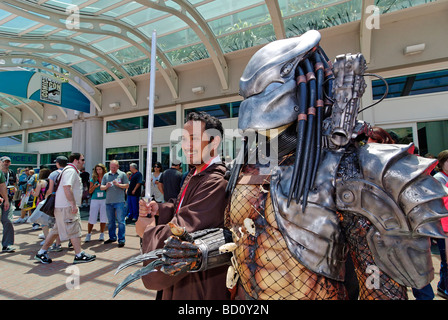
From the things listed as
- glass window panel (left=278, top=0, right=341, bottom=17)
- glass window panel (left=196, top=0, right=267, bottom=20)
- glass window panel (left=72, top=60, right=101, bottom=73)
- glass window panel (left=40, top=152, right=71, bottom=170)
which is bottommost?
glass window panel (left=40, top=152, right=71, bottom=170)

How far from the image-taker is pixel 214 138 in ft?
5.57

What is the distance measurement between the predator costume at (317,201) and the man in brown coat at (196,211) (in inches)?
5.8

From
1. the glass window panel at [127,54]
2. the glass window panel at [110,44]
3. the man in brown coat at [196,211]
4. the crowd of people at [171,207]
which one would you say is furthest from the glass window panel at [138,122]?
the man in brown coat at [196,211]

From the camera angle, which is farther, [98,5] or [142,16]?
[142,16]

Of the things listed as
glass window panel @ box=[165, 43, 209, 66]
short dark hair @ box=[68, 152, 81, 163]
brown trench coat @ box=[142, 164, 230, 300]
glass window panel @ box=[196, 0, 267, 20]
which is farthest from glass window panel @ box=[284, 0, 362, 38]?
brown trench coat @ box=[142, 164, 230, 300]

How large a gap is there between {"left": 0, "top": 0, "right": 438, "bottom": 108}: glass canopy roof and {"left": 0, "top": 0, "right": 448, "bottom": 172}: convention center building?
0.09 feet

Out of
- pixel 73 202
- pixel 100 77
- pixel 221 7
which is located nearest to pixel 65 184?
pixel 73 202

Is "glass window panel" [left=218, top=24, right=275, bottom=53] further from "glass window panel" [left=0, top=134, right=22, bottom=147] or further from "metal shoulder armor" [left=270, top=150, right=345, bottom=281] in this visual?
"glass window panel" [left=0, top=134, right=22, bottom=147]

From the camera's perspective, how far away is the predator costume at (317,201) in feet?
2.91

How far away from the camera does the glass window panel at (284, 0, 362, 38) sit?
6.35 meters

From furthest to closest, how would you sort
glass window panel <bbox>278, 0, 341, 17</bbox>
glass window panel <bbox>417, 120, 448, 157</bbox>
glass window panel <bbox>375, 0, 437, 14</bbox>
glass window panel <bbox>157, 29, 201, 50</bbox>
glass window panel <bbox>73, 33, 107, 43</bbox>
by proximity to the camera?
glass window panel <bbox>73, 33, 107, 43</bbox>
glass window panel <bbox>157, 29, 201, 50</bbox>
glass window panel <bbox>417, 120, 448, 157</bbox>
glass window panel <bbox>278, 0, 341, 17</bbox>
glass window panel <bbox>375, 0, 437, 14</bbox>

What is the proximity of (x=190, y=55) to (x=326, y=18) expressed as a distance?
13.8 feet

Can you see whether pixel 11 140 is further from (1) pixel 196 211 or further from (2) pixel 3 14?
(1) pixel 196 211

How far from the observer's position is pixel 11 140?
1658 cm
